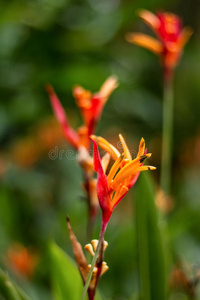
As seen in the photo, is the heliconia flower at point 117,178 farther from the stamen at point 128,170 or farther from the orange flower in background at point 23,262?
the orange flower in background at point 23,262

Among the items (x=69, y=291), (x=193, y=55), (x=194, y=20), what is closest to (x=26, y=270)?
(x=69, y=291)

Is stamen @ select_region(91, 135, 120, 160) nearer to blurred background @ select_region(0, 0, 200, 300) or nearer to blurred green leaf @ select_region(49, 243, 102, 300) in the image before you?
blurred green leaf @ select_region(49, 243, 102, 300)

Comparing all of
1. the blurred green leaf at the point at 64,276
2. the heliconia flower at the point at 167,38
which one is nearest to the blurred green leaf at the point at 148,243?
the blurred green leaf at the point at 64,276

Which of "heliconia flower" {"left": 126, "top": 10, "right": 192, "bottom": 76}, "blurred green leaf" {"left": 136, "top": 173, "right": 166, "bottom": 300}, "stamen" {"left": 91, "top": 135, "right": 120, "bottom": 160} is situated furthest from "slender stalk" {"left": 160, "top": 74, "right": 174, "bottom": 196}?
"stamen" {"left": 91, "top": 135, "right": 120, "bottom": 160}

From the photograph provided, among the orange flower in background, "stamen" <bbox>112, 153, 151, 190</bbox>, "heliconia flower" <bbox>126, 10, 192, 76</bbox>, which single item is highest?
"heliconia flower" <bbox>126, 10, 192, 76</bbox>

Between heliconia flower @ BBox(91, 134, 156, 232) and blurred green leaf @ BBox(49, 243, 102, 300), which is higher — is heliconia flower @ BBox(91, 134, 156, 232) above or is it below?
above

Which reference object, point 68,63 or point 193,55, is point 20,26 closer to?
point 68,63
